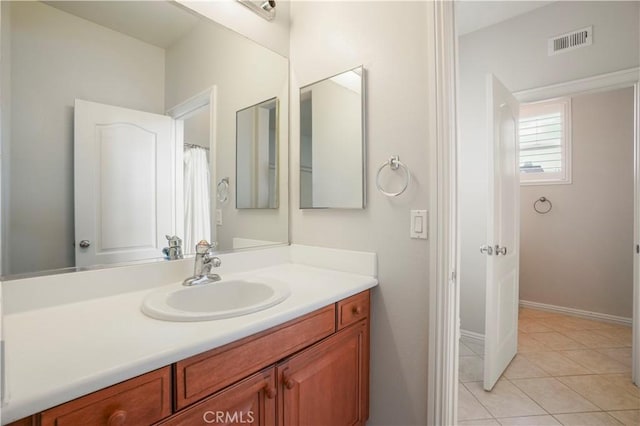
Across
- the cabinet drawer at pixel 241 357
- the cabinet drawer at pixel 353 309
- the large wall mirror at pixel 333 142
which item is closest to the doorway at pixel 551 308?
the large wall mirror at pixel 333 142

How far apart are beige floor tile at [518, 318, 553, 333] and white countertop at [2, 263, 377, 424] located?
2.61 metres

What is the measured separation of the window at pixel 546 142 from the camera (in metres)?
3.17

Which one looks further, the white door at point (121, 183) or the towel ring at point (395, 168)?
the towel ring at point (395, 168)

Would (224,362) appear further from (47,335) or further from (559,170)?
(559,170)

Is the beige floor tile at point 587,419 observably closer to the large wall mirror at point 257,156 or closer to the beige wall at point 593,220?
the beige wall at point 593,220

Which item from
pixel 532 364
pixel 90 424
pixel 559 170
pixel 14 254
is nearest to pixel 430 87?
pixel 90 424

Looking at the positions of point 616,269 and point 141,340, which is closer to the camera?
point 141,340

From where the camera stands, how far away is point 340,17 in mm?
1517

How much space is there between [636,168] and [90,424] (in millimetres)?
2787

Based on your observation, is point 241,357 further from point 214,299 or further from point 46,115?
point 46,115

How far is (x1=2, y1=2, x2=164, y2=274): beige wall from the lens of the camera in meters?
0.94

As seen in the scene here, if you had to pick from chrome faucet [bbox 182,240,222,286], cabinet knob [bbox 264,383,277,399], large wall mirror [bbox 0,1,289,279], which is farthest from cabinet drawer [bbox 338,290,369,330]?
large wall mirror [bbox 0,1,289,279]

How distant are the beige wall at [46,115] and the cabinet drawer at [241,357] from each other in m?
0.65

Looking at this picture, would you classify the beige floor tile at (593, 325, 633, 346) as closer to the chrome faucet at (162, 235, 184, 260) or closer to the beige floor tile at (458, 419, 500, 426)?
the beige floor tile at (458, 419, 500, 426)
